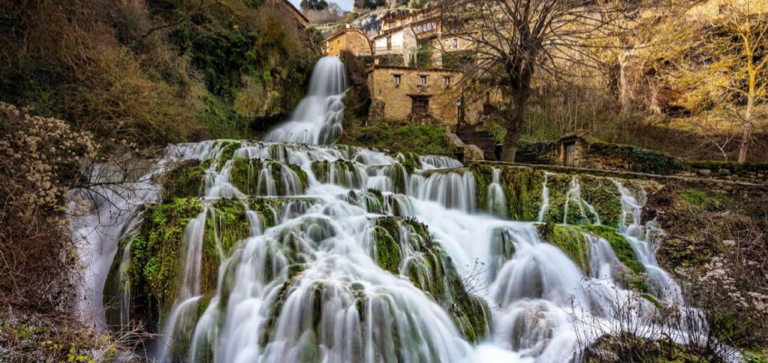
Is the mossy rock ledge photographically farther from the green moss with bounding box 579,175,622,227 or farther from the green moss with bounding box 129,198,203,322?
the green moss with bounding box 129,198,203,322

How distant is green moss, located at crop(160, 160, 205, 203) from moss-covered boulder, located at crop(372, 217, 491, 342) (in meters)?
4.25

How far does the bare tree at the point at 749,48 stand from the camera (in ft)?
47.3

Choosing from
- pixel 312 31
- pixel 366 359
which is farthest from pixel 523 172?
pixel 312 31

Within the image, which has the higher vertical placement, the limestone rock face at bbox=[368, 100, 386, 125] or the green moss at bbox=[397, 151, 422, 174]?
the limestone rock face at bbox=[368, 100, 386, 125]

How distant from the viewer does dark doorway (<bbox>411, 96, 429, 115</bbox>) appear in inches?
1040

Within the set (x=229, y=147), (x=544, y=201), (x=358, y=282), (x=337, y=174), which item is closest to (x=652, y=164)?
(x=544, y=201)

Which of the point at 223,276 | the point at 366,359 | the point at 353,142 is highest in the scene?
the point at 353,142

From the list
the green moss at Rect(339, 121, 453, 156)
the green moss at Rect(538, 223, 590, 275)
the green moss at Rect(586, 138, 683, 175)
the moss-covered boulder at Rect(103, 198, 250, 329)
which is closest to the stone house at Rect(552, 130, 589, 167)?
the green moss at Rect(586, 138, 683, 175)

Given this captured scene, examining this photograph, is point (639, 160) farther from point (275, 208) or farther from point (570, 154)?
point (275, 208)

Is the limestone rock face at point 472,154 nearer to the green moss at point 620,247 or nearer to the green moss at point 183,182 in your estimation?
the green moss at point 620,247

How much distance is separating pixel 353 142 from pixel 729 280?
1602 cm

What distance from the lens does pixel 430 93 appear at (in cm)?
2623

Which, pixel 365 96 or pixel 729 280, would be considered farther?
pixel 365 96

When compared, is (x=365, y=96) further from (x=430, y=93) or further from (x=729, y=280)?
(x=729, y=280)
